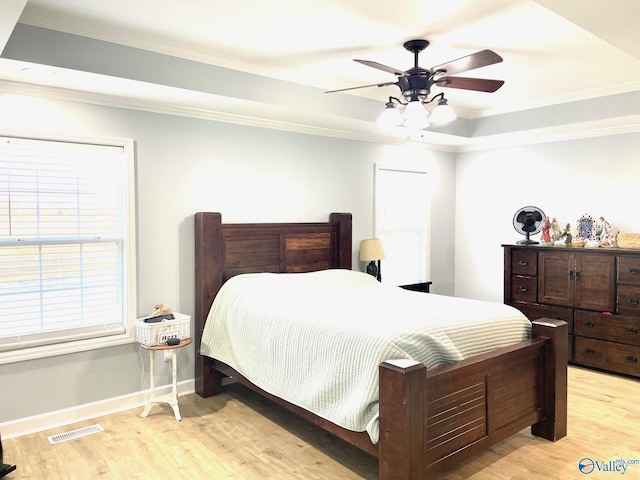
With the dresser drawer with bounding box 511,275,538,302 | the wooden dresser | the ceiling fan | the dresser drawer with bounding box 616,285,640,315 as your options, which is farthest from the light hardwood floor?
the ceiling fan

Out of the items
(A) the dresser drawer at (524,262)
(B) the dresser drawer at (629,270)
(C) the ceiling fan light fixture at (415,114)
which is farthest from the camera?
(A) the dresser drawer at (524,262)

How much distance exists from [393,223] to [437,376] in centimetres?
312

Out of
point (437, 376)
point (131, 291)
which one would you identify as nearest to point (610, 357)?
point (437, 376)

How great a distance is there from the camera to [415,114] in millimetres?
2885

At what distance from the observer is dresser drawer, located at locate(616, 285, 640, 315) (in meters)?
4.06

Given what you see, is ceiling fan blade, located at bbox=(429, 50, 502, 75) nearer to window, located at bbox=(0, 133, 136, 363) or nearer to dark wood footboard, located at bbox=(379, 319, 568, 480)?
dark wood footboard, located at bbox=(379, 319, 568, 480)

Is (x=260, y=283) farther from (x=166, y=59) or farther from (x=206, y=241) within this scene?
(x=166, y=59)

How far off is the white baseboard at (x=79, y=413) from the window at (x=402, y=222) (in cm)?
251

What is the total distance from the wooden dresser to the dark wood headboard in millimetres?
1786

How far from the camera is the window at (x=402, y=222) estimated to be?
5.23 m

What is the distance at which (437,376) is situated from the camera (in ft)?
7.65
